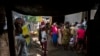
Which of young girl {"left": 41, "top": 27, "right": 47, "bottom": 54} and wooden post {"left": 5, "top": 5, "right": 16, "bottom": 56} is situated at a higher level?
wooden post {"left": 5, "top": 5, "right": 16, "bottom": 56}

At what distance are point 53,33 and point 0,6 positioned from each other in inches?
303

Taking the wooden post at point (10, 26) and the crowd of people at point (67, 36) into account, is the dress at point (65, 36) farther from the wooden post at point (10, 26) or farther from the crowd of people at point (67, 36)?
the wooden post at point (10, 26)

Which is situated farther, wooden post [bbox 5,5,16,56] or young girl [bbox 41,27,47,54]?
young girl [bbox 41,27,47,54]

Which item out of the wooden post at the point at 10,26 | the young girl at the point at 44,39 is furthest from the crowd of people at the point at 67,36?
the wooden post at the point at 10,26

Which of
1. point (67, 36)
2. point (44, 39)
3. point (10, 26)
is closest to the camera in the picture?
point (10, 26)

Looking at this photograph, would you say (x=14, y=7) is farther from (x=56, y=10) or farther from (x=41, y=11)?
(x=56, y=10)

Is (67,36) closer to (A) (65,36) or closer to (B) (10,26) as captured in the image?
(A) (65,36)

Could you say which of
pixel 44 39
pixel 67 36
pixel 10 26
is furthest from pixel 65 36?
pixel 10 26

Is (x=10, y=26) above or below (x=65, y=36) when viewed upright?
above

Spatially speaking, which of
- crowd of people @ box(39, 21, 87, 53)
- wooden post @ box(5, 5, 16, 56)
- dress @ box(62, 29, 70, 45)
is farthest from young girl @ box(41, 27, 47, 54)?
wooden post @ box(5, 5, 16, 56)

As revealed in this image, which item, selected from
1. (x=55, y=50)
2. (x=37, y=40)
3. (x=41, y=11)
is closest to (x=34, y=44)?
(x=37, y=40)

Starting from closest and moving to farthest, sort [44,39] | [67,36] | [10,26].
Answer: [10,26]
[44,39]
[67,36]

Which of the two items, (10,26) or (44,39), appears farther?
(44,39)

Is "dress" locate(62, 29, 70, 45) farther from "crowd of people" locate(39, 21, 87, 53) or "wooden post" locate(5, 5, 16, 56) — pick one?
"wooden post" locate(5, 5, 16, 56)
